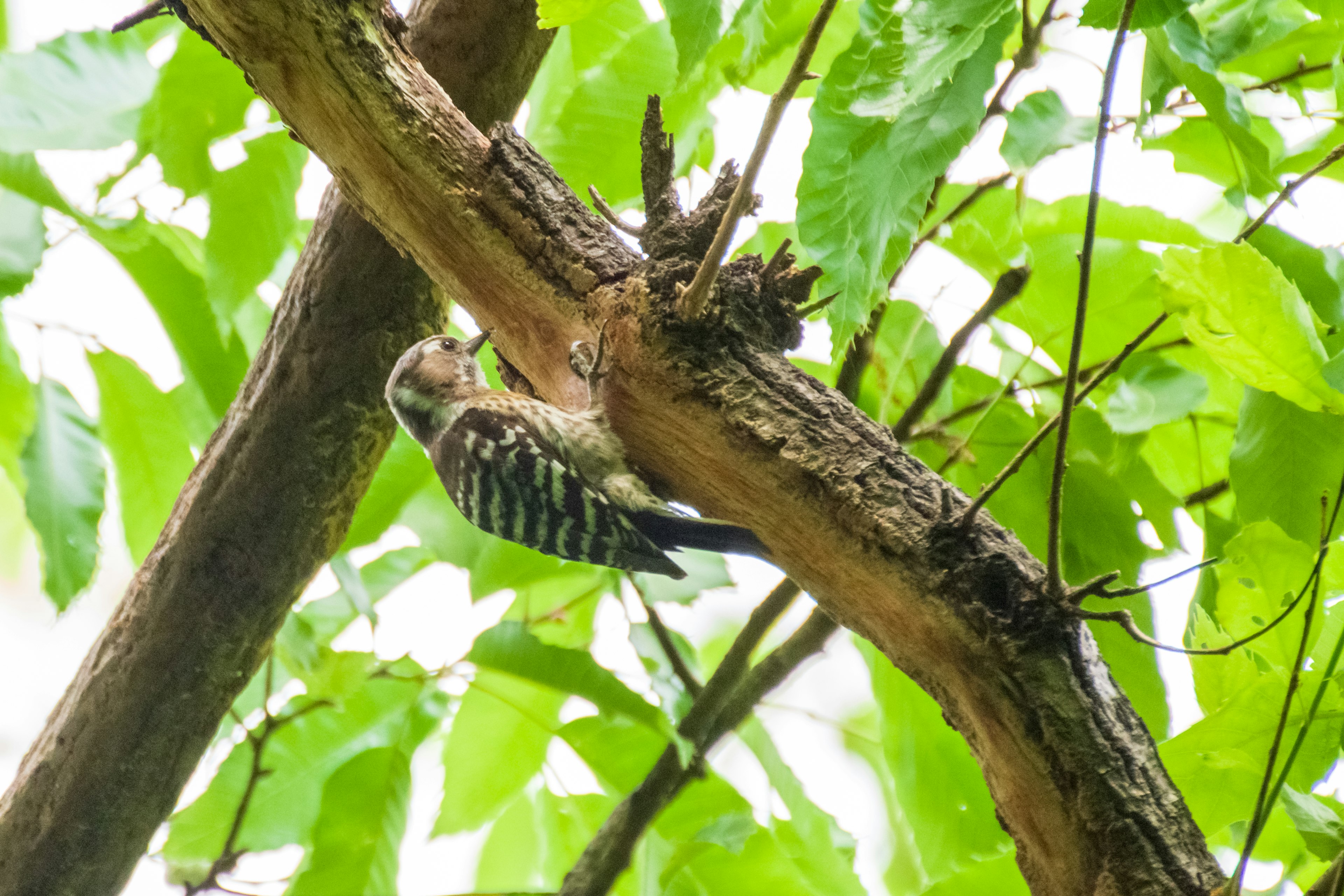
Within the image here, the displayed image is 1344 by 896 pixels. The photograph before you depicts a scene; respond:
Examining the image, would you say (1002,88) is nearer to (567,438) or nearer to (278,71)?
(567,438)

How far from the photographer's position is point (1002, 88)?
1329mm

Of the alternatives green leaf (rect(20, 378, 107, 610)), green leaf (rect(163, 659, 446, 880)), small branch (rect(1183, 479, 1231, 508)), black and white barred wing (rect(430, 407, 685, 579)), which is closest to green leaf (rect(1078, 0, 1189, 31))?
small branch (rect(1183, 479, 1231, 508))

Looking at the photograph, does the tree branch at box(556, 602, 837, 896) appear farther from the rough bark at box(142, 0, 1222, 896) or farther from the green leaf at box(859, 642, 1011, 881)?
the rough bark at box(142, 0, 1222, 896)

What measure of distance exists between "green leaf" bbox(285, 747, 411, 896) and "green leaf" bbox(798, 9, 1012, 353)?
1.21 metres

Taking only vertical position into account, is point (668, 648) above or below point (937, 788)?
above

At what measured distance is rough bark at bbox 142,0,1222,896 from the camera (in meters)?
0.96

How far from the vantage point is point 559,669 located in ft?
5.00

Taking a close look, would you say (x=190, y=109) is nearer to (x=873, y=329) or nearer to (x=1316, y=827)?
(x=873, y=329)

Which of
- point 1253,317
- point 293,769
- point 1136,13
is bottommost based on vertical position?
point 293,769

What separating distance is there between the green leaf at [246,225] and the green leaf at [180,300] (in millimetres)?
42

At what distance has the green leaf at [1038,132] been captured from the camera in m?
1.17

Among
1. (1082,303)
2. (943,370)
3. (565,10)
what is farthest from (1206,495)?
(565,10)

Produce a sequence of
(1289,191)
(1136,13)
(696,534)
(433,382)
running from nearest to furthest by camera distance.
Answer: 1. (1136,13)
2. (1289,191)
3. (696,534)
4. (433,382)

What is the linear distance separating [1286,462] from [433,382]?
145 cm
